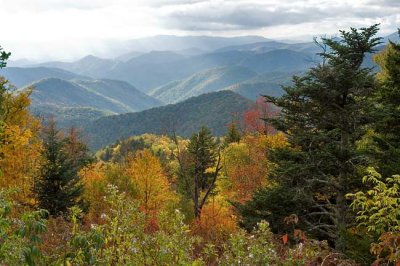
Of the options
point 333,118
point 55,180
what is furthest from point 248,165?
point 333,118

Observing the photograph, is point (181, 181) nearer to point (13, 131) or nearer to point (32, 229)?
point (13, 131)

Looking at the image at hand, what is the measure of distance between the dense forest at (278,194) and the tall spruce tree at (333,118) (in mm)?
54

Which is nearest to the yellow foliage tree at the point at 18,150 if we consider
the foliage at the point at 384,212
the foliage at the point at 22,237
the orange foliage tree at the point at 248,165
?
the orange foliage tree at the point at 248,165

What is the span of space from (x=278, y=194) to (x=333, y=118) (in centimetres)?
479

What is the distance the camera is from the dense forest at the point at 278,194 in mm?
5879

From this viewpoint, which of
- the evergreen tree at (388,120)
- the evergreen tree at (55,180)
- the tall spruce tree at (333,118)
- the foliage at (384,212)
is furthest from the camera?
the evergreen tree at (55,180)

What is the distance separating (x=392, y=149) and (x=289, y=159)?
15.6ft

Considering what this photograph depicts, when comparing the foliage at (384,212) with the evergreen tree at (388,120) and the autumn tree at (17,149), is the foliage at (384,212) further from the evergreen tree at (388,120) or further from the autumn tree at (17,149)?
the autumn tree at (17,149)

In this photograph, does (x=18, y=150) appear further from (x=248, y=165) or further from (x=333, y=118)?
(x=248, y=165)

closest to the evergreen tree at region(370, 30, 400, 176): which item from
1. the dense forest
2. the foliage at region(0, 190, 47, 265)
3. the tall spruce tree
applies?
the dense forest

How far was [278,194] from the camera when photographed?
734 inches

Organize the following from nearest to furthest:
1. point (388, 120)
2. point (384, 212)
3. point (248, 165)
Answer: point (384, 212), point (388, 120), point (248, 165)

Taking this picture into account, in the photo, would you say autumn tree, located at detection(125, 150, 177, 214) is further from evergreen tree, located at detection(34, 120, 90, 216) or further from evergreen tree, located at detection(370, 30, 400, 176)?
evergreen tree, located at detection(370, 30, 400, 176)

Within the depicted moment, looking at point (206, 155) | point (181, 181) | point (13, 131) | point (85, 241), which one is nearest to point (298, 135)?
point (85, 241)
